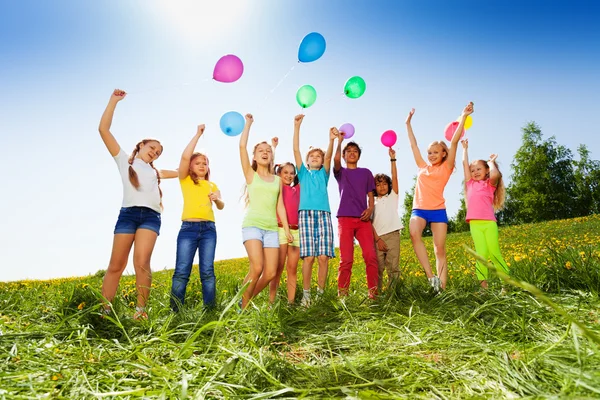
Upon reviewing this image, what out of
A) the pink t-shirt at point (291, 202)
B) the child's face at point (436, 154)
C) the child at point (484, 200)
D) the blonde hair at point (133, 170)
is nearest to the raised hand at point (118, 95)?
the blonde hair at point (133, 170)

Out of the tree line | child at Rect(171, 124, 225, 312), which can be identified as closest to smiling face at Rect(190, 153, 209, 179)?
child at Rect(171, 124, 225, 312)

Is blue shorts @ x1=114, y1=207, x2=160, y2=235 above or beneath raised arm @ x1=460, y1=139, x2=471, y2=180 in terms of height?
beneath

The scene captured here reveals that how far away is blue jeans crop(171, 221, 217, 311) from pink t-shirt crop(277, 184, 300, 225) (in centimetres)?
103

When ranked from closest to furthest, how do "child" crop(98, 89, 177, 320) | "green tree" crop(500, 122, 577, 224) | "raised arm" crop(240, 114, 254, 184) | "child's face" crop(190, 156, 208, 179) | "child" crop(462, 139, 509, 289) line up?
"child" crop(98, 89, 177, 320) < "raised arm" crop(240, 114, 254, 184) < "child's face" crop(190, 156, 208, 179) < "child" crop(462, 139, 509, 289) < "green tree" crop(500, 122, 577, 224)

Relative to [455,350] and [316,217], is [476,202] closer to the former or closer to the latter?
[316,217]

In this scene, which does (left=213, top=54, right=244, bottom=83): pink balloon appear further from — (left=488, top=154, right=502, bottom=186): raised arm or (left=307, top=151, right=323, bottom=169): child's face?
(left=488, top=154, right=502, bottom=186): raised arm

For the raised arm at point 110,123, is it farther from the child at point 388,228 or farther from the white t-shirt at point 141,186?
the child at point 388,228

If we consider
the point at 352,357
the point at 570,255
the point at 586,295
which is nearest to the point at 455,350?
the point at 352,357

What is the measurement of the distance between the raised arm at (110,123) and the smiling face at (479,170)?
4557mm

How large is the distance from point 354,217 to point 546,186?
1501 inches

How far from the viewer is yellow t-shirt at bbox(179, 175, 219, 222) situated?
16.5 feet

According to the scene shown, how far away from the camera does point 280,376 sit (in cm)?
212

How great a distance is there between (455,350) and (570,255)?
2764 millimetres

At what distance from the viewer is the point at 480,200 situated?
565 centimetres
